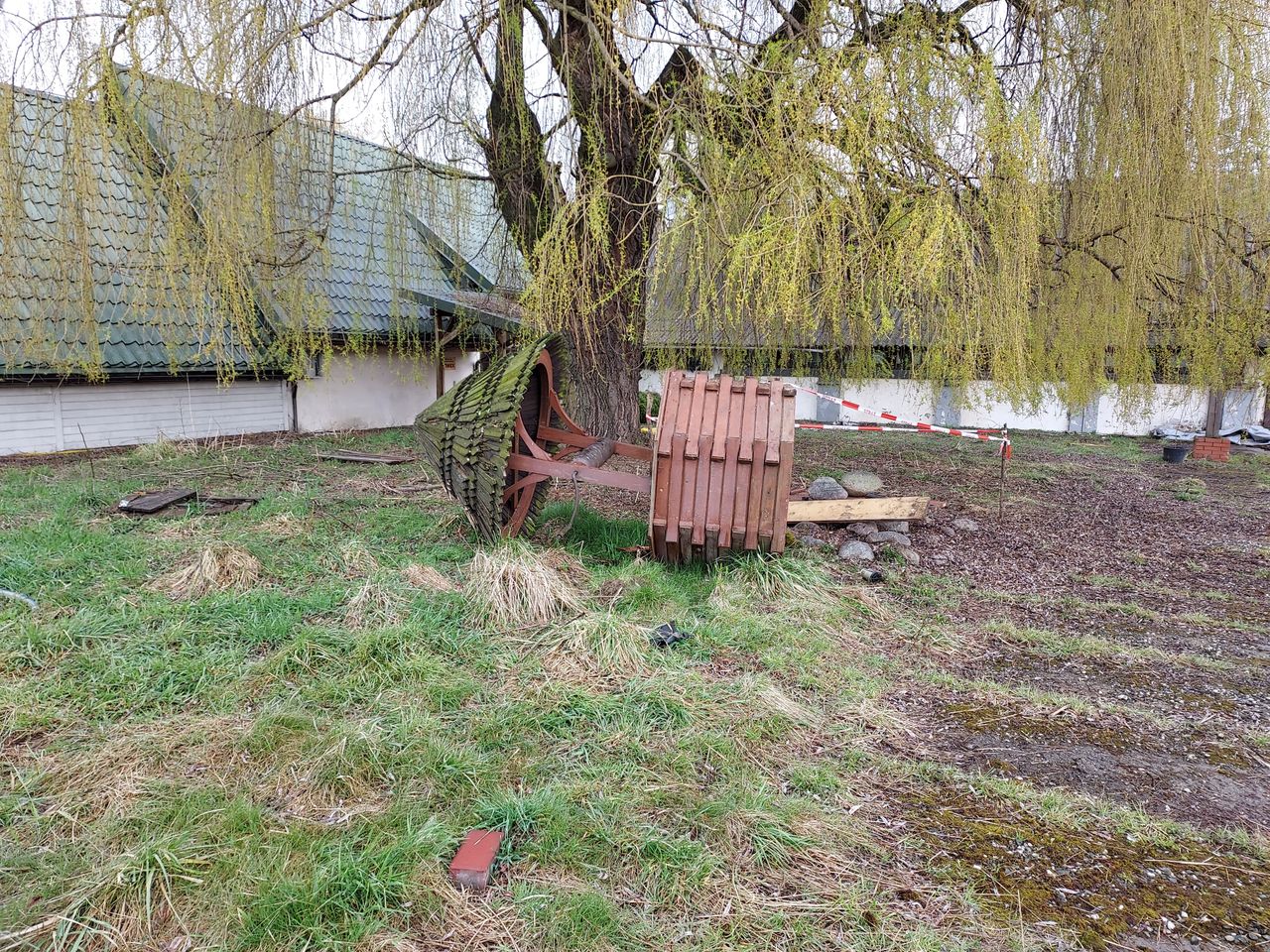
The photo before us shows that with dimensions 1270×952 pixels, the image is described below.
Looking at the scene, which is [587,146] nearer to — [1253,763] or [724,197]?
[724,197]

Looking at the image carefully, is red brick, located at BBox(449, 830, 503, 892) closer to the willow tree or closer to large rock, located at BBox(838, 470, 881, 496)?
the willow tree

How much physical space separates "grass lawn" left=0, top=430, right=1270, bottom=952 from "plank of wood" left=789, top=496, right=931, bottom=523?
2.17ft

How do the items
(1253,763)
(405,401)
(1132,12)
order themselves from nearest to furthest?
(1253,763)
(1132,12)
(405,401)

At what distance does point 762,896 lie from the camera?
2.16m

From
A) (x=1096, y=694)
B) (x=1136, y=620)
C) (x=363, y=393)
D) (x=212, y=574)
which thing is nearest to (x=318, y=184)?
(x=212, y=574)

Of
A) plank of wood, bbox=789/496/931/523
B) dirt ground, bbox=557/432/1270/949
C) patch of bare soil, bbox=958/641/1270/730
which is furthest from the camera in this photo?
plank of wood, bbox=789/496/931/523

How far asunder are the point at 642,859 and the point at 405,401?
1274 centimetres

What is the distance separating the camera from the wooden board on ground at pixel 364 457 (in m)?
9.25

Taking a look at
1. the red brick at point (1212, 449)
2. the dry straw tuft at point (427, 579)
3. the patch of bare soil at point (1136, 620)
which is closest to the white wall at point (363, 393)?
the dry straw tuft at point (427, 579)

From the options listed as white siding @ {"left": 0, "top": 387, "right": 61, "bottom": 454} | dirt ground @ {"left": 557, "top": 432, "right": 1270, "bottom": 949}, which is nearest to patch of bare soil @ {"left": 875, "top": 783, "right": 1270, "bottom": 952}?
dirt ground @ {"left": 557, "top": 432, "right": 1270, "bottom": 949}

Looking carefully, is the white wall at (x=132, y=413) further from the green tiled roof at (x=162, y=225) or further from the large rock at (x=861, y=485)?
the large rock at (x=861, y=485)

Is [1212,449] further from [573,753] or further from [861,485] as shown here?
[573,753]

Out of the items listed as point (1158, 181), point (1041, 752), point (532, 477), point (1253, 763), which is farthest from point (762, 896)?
point (1158, 181)

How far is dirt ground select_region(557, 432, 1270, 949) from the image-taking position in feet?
7.39
